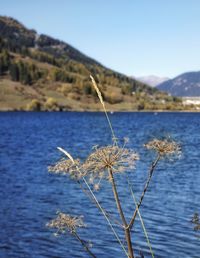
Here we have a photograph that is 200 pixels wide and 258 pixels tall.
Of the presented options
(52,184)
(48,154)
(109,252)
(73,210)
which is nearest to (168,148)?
(109,252)

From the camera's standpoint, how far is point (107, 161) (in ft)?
16.4

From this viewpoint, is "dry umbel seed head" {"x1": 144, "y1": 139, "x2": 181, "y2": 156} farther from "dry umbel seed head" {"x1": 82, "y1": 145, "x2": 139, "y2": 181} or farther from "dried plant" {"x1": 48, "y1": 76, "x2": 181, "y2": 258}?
"dry umbel seed head" {"x1": 82, "y1": 145, "x2": 139, "y2": 181}

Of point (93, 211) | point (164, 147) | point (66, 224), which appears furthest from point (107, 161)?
point (93, 211)

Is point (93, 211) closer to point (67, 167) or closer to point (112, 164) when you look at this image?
point (67, 167)

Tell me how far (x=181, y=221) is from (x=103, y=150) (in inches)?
738

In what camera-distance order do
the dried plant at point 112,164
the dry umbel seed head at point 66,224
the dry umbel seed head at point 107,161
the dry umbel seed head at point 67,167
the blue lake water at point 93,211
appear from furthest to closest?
1. the blue lake water at point 93,211
2. the dry umbel seed head at point 66,224
3. the dry umbel seed head at point 67,167
4. the dry umbel seed head at point 107,161
5. the dried plant at point 112,164

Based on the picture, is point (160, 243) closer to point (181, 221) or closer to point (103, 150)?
point (181, 221)

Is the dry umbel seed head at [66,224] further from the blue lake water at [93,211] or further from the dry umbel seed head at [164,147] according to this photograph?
the blue lake water at [93,211]

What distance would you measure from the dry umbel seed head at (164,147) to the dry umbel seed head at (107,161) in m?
0.28

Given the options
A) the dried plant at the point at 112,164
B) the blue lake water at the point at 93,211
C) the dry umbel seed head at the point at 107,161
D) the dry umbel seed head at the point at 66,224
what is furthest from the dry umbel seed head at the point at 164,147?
the blue lake water at the point at 93,211

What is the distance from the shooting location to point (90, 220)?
2358 cm

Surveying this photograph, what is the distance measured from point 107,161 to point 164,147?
2.30 feet

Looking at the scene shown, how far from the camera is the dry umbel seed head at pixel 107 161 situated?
500 centimetres

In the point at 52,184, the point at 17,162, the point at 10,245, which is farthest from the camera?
the point at 17,162
